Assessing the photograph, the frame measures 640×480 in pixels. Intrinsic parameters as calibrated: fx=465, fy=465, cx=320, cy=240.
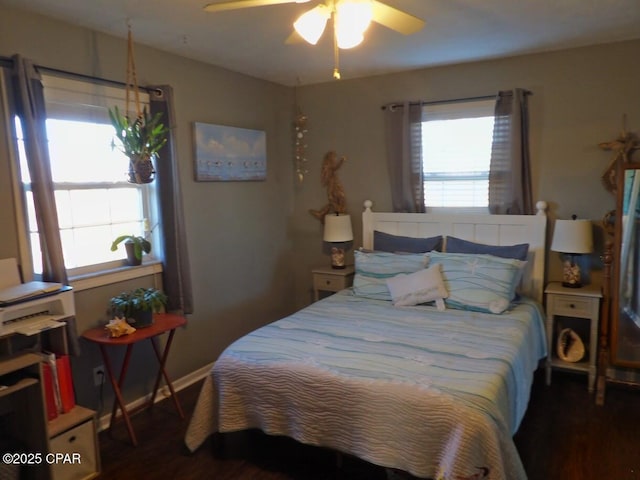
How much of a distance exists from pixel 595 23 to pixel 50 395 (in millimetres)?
3636

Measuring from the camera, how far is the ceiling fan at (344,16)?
179 centimetres

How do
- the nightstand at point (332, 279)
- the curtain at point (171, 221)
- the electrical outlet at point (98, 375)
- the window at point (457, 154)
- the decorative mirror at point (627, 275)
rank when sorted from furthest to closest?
the nightstand at point (332, 279), the window at point (457, 154), the curtain at point (171, 221), the decorative mirror at point (627, 275), the electrical outlet at point (98, 375)

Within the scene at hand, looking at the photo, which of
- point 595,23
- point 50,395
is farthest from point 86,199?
point 595,23

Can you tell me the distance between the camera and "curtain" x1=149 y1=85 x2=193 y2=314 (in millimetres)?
3068

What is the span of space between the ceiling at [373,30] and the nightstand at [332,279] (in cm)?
168

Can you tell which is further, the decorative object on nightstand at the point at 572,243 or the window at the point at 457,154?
the window at the point at 457,154

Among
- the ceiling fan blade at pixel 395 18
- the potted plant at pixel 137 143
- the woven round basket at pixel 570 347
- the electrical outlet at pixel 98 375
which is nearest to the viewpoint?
the ceiling fan blade at pixel 395 18

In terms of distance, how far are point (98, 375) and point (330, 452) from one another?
147 cm

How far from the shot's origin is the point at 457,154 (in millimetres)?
3752

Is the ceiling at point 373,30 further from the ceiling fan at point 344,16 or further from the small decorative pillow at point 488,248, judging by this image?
the small decorative pillow at point 488,248

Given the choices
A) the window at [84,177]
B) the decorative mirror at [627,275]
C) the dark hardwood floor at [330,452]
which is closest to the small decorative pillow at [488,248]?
the decorative mirror at [627,275]

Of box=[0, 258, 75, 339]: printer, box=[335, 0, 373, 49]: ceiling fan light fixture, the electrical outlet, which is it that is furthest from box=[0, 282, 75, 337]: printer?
box=[335, 0, 373, 49]: ceiling fan light fixture

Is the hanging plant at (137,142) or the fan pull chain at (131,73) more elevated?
the fan pull chain at (131,73)

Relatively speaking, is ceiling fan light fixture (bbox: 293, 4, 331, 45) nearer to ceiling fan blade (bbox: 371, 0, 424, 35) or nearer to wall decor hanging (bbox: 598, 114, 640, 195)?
ceiling fan blade (bbox: 371, 0, 424, 35)
